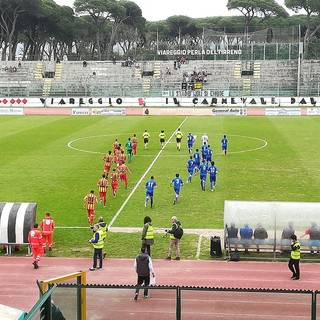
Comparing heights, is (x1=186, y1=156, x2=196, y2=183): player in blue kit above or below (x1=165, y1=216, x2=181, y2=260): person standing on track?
above

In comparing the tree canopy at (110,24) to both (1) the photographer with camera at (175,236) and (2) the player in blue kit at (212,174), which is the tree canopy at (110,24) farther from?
(1) the photographer with camera at (175,236)

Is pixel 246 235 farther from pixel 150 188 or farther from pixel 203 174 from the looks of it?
pixel 203 174

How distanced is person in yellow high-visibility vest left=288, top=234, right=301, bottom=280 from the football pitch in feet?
10.4

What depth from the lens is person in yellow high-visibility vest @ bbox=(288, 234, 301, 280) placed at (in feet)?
53.4

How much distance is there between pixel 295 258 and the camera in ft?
53.8

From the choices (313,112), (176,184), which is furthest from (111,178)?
(313,112)

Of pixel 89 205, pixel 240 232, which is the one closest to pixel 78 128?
pixel 89 205

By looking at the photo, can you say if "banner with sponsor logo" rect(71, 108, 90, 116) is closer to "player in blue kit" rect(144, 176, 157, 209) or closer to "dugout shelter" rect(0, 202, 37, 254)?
"player in blue kit" rect(144, 176, 157, 209)

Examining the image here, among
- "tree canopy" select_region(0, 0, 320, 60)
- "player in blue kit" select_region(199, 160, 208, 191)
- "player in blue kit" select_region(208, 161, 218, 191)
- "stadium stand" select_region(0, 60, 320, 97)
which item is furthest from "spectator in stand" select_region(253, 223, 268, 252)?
"tree canopy" select_region(0, 0, 320, 60)

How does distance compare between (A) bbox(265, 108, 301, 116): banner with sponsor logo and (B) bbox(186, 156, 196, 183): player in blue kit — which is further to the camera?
(A) bbox(265, 108, 301, 116): banner with sponsor logo

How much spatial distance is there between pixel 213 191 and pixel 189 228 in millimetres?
6086

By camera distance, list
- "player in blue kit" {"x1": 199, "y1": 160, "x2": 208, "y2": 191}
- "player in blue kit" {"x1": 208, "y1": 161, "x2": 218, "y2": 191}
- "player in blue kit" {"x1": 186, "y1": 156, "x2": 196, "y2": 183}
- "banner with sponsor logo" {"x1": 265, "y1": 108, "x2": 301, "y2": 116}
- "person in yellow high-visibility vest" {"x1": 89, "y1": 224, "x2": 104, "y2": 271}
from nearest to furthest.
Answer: "person in yellow high-visibility vest" {"x1": 89, "y1": 224, "x2": 104, "y2": 271}
"player in blue kit" {"x1": 208, "y1": 161, "x2": 218, "y2": 191}
"player in blue kit" {"x1": 199, "y1": 160, "x2": 208, "y2": 191}
"player in blue kit" {"x1": 186, "y1": 156, "x2": 196, "y2": 183}
"banner with sponsor logo" {"x1": 265, "y1": 108, "x2": 301, "y2": 116}

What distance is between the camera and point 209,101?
73375 mm

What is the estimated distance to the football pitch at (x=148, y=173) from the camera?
22.3m
